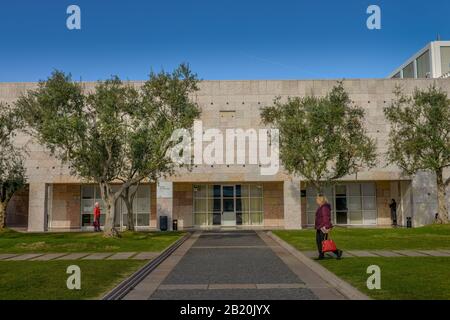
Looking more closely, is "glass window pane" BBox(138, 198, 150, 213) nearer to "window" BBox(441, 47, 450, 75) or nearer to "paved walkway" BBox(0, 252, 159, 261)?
"paved walkway" BBox(0, 252, 159, 261)

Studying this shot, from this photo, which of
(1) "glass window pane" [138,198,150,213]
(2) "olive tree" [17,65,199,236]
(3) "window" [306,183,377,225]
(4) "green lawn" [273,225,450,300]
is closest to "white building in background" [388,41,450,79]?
(3) "window" [306,183,377,225]

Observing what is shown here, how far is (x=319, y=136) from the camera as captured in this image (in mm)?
27516

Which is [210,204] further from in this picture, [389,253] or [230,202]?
[389,253]

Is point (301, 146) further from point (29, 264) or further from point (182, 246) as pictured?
point (29, 264)

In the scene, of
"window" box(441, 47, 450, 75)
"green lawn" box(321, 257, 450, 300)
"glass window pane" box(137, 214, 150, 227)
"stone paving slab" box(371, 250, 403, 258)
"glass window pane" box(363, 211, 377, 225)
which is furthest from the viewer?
"window" box(441, 47, 450, 75)

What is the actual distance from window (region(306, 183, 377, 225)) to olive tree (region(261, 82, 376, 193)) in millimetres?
9318

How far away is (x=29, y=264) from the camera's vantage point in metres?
13.7

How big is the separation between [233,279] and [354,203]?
28.9 metres

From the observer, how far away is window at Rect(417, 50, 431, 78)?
8412 cm

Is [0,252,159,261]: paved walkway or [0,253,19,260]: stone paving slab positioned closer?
[0,252,159,261]: paved walkway

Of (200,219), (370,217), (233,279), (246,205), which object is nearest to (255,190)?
(246,205)

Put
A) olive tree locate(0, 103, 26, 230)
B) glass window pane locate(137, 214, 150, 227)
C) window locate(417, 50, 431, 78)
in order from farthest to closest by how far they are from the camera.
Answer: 1. window locate(417, 50, 431, 78)
2. glass window pane locate(137, 214, 150, 227)
3. olive tree locate(0, 103, 26, 230)

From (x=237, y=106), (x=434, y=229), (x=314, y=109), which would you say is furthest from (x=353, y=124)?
(x=237, y=106)

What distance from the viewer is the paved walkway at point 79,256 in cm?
1534
